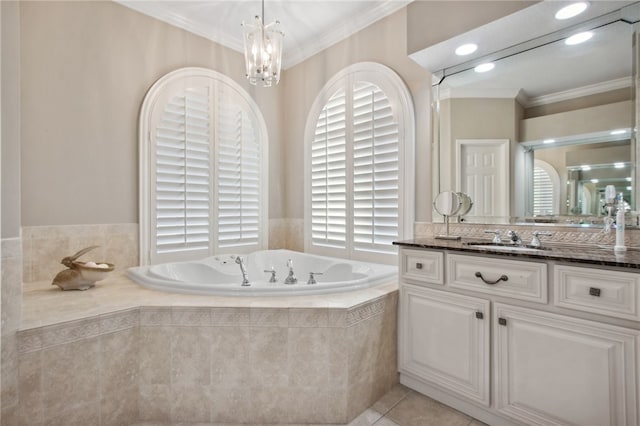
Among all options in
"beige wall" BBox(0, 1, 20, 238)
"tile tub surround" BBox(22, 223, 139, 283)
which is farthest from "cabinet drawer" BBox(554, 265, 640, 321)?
"tile tub surround" BBox(22, 223, 139, 283)

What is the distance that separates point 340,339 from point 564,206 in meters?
1.44

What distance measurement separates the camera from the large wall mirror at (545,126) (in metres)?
1.70

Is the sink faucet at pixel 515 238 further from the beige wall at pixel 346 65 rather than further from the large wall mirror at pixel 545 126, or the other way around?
the beige wall at pixel 346 65

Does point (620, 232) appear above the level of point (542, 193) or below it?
below

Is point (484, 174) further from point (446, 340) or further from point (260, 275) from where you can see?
point (260, 275)

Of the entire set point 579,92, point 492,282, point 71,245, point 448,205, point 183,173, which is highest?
point 579,92

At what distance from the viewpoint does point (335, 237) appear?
10.0ft

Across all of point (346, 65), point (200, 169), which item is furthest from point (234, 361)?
point (346, 65)

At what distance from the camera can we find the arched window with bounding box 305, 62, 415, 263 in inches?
99.8

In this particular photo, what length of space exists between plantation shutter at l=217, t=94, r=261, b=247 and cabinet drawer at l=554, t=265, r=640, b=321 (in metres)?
2.54

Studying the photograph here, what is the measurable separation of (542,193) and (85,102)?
309 cm

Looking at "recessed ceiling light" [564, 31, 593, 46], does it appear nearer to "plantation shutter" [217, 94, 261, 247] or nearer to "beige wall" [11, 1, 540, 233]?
"beige wall" [11, 1, 540, 233]

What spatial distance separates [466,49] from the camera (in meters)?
2.06

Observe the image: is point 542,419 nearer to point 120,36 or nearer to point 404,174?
point 404,174
